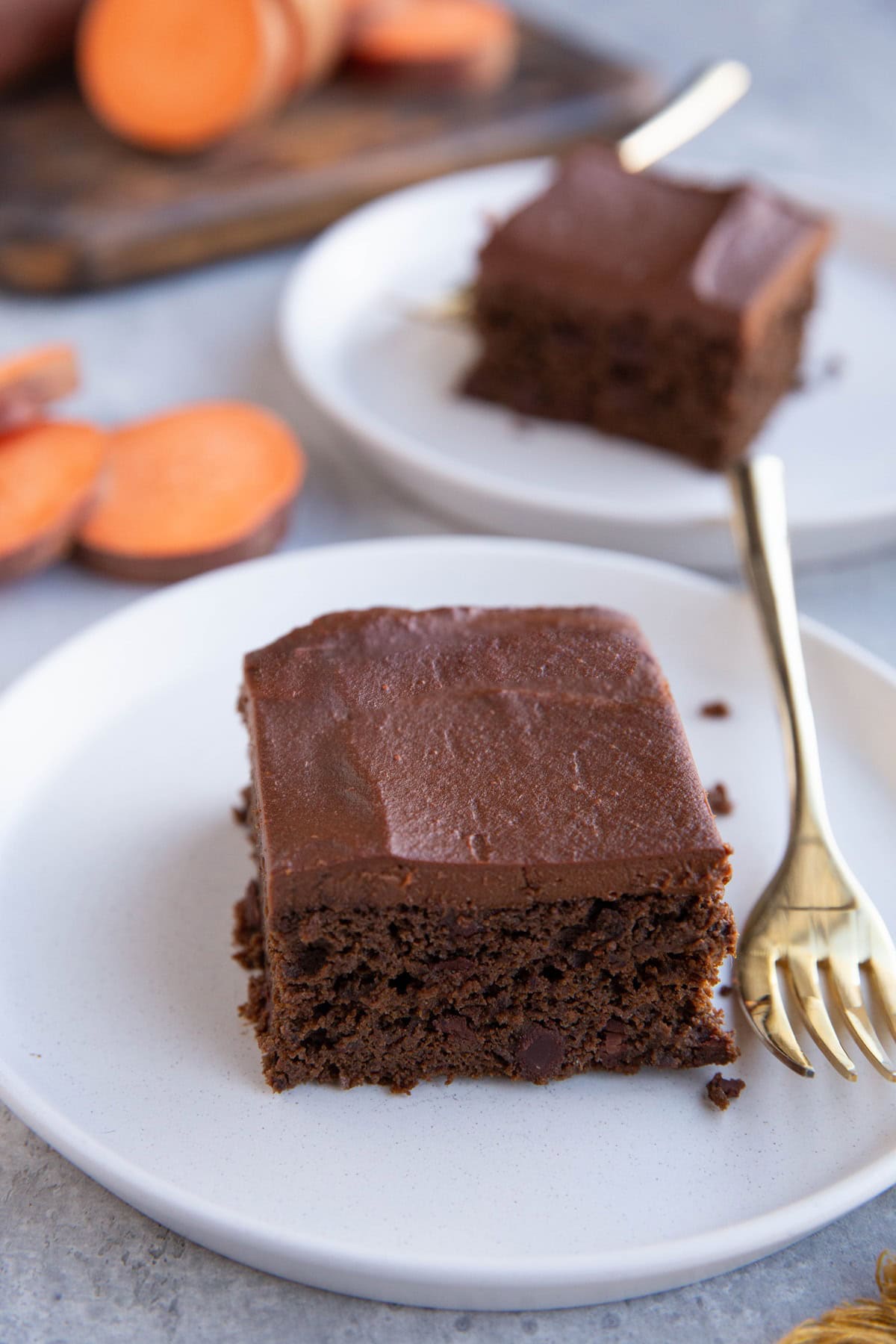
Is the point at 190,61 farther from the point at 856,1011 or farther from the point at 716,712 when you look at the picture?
the point at 856,1011

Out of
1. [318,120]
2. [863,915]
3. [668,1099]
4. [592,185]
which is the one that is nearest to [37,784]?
[668,1099]

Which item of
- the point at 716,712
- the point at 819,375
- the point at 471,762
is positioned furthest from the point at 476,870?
the point at 819,375

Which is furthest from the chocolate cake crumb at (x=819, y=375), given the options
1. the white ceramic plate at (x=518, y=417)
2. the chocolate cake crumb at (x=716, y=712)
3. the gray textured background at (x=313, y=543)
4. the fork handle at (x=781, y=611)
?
the chocolate cake crumb at (x=716, y=712)

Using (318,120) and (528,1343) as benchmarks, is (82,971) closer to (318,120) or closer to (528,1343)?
(528,1343)

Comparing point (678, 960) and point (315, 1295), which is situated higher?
point (678, 960)

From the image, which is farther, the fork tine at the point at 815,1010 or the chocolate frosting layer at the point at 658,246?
the chocolate frosting layer at the point at 658,246

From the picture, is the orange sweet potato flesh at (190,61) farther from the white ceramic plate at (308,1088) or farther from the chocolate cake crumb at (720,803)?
the chocolate cake crumb at (720,803)

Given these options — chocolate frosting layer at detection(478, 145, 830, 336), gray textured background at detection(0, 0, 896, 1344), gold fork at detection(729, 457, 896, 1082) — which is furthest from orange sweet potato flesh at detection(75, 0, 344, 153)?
gold fork at detection(729, 457, 896, 1082)

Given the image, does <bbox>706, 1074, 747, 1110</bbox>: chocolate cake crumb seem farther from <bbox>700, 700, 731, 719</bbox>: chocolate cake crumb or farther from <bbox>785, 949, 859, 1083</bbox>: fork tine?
<bbox>700, 700, 731, 719</bbox>: chocolate cake crumb
